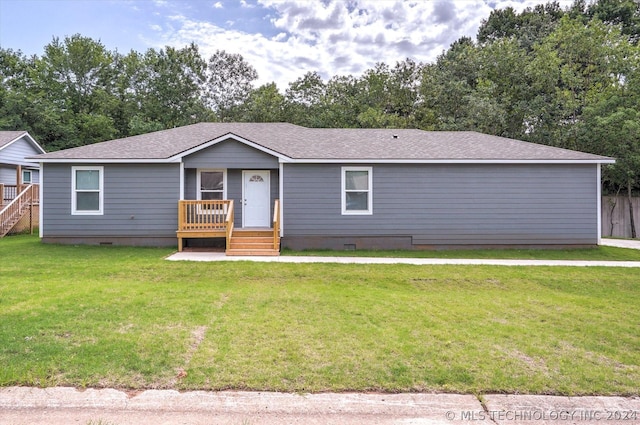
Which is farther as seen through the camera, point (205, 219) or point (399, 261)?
point (205, 219)

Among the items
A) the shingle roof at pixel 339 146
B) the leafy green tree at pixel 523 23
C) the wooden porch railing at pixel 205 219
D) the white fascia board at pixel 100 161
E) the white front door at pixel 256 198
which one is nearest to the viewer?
the wooden porch railing at pixel 205 219

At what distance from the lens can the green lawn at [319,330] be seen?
321cm

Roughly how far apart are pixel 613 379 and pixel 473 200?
8.72 metres

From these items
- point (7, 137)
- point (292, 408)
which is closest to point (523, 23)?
point (7, 137)

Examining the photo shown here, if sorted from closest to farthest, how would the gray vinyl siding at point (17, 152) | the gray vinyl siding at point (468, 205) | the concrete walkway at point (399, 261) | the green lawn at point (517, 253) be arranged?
the concrete walkway at point (399, 261) < the green lawn at point (517, 253) < the gray vinyl siding at point (468, 205) < the gray vinyl siding at point (17, 152)

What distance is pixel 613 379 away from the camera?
10.7 ft

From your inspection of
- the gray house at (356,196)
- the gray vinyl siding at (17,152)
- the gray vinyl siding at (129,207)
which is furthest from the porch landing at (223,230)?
the gray vinyl siding at (17,152)

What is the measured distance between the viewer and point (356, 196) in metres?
11.5

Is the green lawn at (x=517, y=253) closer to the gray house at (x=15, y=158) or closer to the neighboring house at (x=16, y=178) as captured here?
the neighboring house at (x=16, y=178)

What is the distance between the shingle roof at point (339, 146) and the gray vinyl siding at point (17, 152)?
911 cm

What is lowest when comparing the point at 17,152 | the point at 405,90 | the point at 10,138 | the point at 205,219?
the point at 205,219

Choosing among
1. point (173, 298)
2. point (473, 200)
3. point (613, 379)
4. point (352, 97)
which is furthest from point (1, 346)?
point (352, 97)

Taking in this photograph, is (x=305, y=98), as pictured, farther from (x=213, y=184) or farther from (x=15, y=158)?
(x=15, y=158)

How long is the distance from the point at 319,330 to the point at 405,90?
25.0 m
